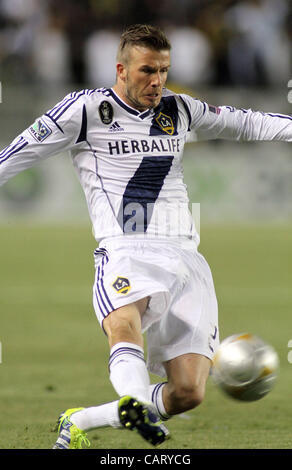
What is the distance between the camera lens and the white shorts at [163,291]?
5.12m

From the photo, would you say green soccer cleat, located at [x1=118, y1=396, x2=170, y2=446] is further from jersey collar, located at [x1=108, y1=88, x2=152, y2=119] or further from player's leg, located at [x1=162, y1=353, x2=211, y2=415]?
jersey collar, located at [x1=108, y1=88, x2=152, y2=119]

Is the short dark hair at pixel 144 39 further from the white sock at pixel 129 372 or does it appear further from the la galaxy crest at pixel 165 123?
the white sock at pixel 129 372

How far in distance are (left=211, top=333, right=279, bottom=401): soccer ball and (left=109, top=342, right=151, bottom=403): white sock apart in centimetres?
74

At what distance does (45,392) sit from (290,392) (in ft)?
6.78

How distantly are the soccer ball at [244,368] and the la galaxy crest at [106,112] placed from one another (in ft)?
5.00

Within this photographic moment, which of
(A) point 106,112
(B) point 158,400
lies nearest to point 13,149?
(A) point 106,112

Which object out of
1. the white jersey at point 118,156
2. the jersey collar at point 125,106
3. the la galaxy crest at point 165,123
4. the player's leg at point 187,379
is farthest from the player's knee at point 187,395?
the jersey collar at point 125,106

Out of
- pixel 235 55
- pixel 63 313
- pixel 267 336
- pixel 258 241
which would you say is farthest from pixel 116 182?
pixel 235 55

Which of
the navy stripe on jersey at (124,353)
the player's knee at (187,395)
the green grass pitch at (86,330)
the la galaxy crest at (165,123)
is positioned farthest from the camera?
the green grass pitch at (86,330)

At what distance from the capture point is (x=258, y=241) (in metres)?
17.5

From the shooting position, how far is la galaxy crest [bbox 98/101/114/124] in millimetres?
5441

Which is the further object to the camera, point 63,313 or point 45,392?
point 63,313

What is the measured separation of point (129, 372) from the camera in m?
4.72
